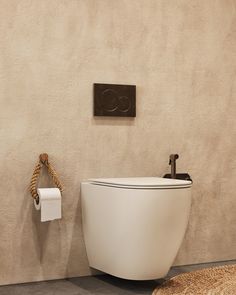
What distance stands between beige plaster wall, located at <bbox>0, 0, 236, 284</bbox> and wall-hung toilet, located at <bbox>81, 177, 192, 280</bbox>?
232 millimetres

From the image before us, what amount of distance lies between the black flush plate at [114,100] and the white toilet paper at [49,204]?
491mm

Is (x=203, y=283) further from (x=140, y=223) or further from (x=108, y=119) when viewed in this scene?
(x=108, y=119)

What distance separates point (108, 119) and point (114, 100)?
10cm

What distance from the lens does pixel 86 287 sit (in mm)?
2301

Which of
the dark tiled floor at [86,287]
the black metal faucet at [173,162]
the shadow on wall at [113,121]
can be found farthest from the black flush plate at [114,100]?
the dark tiled floor at [86,287]

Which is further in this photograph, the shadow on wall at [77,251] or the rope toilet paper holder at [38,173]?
the shadow on wall at [77,251]

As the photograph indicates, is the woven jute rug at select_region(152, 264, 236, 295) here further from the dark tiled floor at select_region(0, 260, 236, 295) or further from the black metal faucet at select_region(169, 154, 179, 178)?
the black metal faucet at select_region(169, 154, 179, 178)

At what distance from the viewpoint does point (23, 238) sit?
7.78 ft

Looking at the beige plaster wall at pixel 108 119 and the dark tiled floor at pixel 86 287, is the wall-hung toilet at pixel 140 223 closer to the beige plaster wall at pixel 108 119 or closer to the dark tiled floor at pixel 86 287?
the dark tiled floor at pixel 86 287

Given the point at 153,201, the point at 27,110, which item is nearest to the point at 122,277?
the point at 153,201

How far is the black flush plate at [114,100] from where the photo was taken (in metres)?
2.53

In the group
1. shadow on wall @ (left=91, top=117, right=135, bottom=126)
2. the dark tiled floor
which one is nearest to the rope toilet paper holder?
shadow on wall @ (left=91, top=117, right=135, bottom=126)

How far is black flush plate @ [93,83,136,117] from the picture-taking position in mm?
2531

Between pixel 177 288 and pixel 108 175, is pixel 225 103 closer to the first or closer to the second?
pixel 108 175
